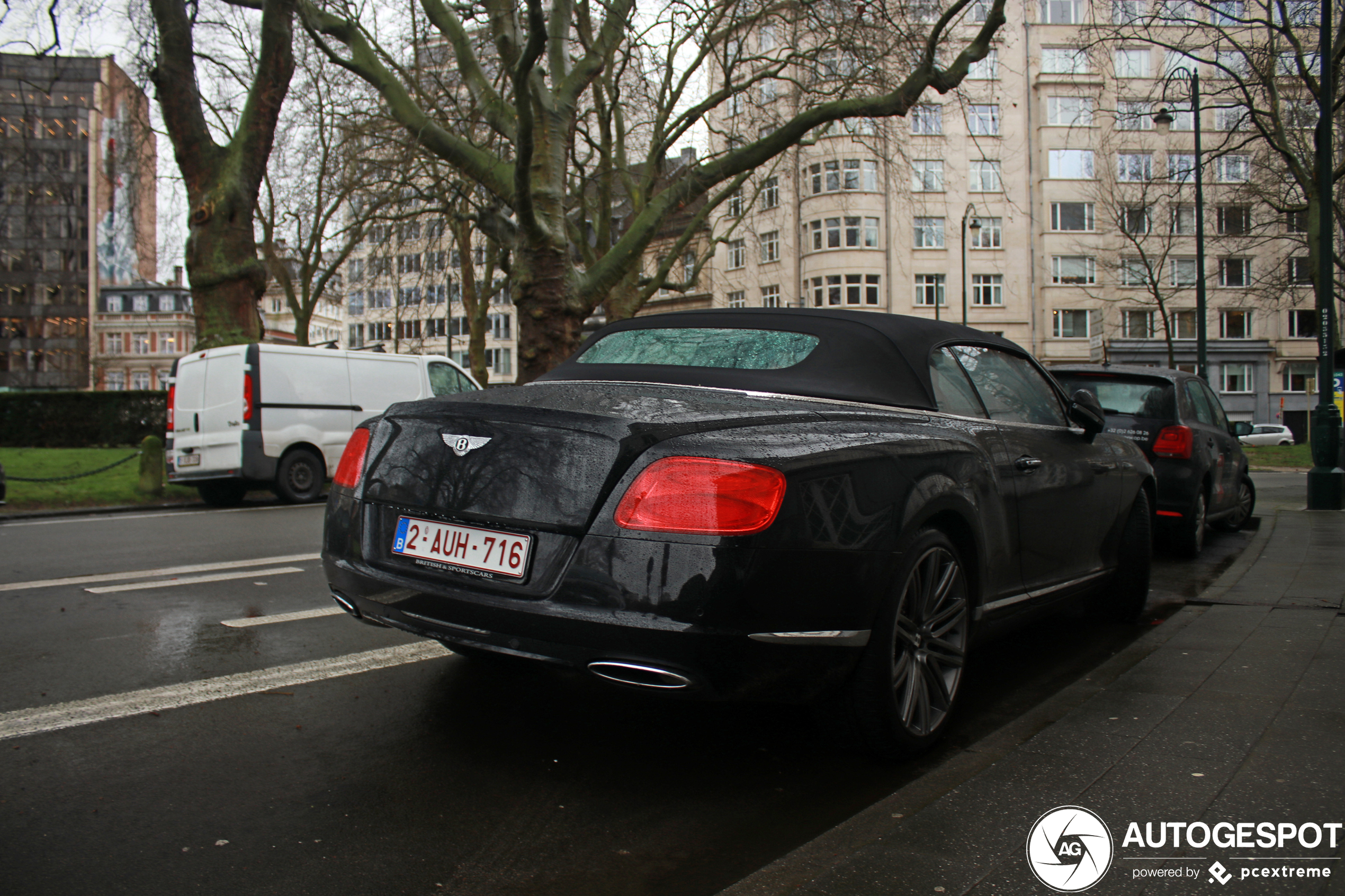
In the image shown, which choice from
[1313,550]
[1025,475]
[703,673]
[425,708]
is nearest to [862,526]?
[703,673]

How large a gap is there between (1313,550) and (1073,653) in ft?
15.2

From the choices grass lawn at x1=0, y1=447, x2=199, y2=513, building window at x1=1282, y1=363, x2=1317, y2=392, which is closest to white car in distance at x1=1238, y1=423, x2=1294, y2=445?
building window at x1=1282, y1=363, x2=1317, y2=392

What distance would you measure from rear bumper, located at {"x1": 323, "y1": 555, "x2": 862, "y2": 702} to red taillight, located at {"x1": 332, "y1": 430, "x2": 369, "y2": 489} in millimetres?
591

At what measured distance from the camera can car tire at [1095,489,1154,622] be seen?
548cm

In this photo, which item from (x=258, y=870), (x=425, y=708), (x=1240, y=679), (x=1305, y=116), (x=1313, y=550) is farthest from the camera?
(x=1305, y=116)

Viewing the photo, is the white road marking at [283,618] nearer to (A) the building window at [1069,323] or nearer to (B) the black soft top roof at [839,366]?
(B) the black soft top roof at [839,366]

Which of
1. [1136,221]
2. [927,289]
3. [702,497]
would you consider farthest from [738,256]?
[702,497]

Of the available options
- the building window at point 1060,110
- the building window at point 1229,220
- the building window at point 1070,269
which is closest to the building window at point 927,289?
the building window at point 1070,269

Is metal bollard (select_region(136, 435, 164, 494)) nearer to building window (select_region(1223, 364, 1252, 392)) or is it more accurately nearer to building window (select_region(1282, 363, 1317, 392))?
building window (select_region(1223, 364, 1252, 392))

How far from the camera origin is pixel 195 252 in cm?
1622

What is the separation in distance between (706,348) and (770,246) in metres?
54.6

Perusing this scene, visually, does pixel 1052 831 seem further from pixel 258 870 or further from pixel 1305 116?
pixel 1305 116

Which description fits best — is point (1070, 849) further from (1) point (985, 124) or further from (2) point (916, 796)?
(1) point (985, 124)

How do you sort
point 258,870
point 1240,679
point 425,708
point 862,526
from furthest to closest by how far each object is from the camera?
point 1240,679 → point 425,708 → point 862,526 → point 258,870
